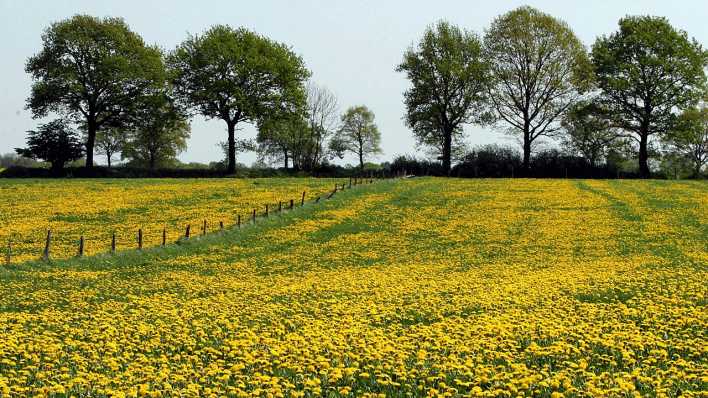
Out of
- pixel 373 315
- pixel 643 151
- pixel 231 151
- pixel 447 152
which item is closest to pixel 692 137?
pixel 643 151

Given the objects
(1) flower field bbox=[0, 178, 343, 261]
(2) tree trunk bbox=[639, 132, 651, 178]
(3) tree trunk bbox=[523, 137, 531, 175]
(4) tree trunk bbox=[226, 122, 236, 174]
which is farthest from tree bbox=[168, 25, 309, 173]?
(2) tree trunk bbox=[639, 132, 651, 178]

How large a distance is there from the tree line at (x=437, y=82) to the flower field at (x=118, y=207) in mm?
18174

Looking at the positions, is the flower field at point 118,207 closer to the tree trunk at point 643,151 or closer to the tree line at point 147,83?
the tree line at point 147,83

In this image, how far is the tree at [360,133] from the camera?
143625mm

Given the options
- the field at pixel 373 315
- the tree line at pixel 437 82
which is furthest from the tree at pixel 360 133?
the field at pixel 373 315

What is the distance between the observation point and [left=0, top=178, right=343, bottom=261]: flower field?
3678cm

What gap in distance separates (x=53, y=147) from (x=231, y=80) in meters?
22.3

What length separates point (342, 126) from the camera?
144 m

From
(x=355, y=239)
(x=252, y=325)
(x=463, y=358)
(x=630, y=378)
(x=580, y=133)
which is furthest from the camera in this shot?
(x=580, y=133)

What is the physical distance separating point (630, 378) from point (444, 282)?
12.4 metres

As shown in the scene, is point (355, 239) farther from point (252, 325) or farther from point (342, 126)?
point (342, 126)

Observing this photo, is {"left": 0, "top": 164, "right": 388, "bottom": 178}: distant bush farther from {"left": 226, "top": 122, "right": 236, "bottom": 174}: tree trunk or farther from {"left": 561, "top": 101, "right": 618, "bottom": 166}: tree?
{"left": 561, "top": 101, "right": 618, "bottom": 166}: tree

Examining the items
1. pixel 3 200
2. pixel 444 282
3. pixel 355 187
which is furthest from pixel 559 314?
pixel 3 200

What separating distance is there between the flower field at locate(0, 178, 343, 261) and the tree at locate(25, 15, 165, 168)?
54.1ft
